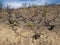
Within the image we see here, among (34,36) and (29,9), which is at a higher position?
(29,9)

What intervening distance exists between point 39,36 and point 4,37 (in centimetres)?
140

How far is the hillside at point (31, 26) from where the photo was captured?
8180mm

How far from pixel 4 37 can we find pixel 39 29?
5.17 feet

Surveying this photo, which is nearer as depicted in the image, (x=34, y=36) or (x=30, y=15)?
(x=34, y=36)

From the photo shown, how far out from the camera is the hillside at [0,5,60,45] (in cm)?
818

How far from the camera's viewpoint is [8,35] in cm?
845

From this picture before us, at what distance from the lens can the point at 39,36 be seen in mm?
8398

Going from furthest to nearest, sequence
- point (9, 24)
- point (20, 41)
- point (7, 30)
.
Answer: point (9, 24) < point (7, 30) < point (20, 41)

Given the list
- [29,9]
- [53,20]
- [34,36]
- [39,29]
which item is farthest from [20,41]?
[29,9]

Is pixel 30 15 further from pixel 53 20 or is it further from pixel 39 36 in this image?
pixel 39 36

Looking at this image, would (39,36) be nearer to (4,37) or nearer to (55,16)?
(4,37)

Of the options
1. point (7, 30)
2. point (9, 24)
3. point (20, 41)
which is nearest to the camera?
point (20, 41)

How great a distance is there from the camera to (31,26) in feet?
30.0

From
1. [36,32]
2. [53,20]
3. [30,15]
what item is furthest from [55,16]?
[36,32]
